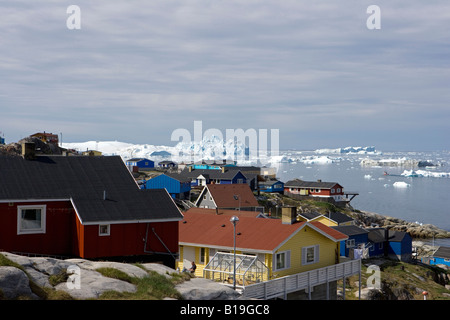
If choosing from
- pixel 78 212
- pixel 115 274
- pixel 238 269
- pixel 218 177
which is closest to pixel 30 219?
pixel 78 212

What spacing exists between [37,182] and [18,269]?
10.2m

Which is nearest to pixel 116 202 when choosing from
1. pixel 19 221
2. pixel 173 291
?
pixel 19 221

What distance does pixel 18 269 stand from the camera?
49.0 ft

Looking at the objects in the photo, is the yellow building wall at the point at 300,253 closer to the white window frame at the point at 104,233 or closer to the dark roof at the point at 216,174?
the white window frame at the point at 104,233

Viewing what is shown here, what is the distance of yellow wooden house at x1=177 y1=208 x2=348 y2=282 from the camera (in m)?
27.7

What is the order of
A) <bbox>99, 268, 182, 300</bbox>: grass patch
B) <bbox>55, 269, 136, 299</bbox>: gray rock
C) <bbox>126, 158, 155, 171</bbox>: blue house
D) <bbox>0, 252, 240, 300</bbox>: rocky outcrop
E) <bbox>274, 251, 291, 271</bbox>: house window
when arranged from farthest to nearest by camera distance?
<bbox>126, 158, 155, 171</bbox>: blue house, <bbox>274, 251, 291, 271</bbox>: house window, <bbox>99, 268, 182, 300</bbox>: grass patch, <bbox>55, 269, 136, 299</bbox>: gray rock, <bbox>0, 252, 240, 300</bbox>: rocky outcrop

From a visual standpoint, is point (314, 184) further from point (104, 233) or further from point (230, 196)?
point (104, 233)

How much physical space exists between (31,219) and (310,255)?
15839mm

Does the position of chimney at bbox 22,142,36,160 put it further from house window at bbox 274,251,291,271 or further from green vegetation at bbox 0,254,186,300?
house window at bbox 274,251,291,271

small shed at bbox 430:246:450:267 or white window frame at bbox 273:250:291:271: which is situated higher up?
white window frame at bbox 273:250:291:271

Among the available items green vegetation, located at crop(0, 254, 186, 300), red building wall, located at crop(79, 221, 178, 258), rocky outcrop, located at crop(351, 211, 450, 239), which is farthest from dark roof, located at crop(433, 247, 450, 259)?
green vegetation, located at crop(0, 254, 186, 300)

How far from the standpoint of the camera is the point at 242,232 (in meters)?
29.8

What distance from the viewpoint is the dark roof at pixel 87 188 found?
939 inches
